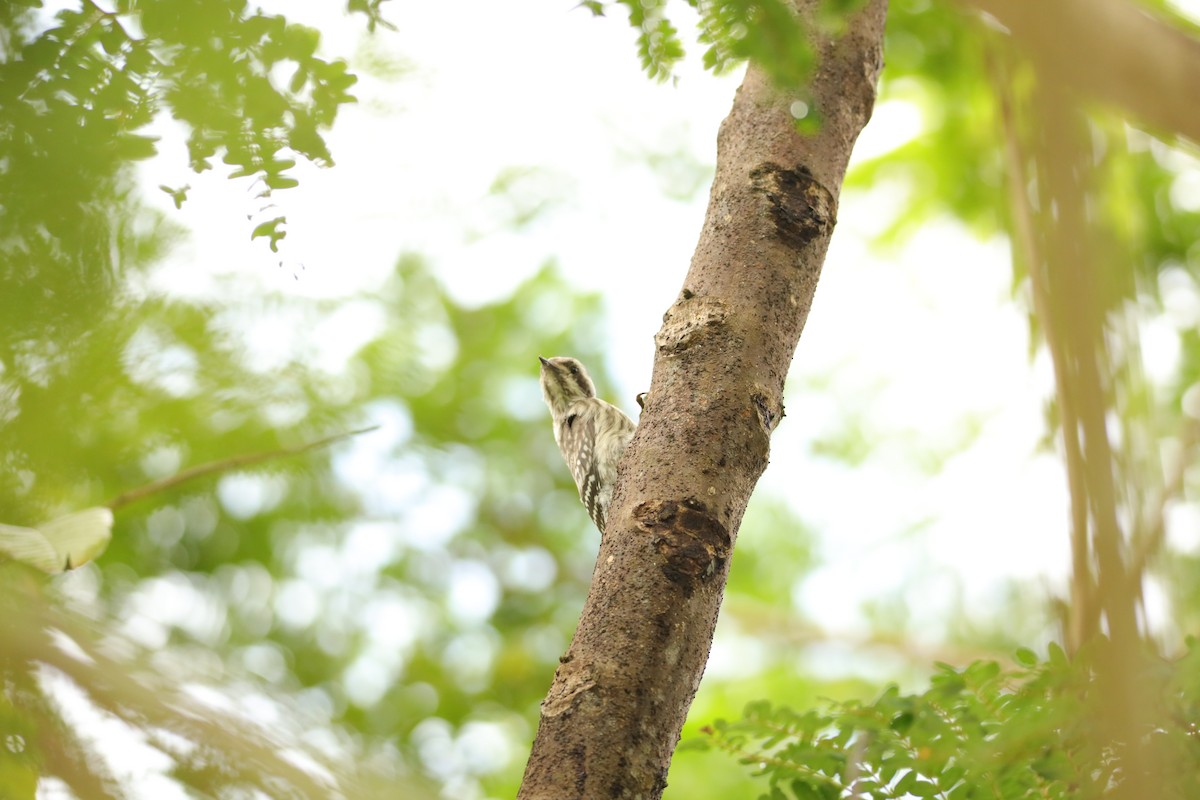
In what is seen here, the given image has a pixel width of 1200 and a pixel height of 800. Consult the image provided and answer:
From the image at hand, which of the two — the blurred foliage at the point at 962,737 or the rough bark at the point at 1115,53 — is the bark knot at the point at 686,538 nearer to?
the blurred foliage at the point at 962,737

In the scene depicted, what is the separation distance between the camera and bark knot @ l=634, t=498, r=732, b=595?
6.18 ft

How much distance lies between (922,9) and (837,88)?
372 centimetres

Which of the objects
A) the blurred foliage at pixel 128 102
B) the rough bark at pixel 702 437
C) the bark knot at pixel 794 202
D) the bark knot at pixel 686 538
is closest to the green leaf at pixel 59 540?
the blurred foliage at pixel 128 102

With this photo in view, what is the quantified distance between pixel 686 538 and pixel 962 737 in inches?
35.6

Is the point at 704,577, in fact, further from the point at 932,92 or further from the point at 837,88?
the point at 932,92

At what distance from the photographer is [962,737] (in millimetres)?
2279

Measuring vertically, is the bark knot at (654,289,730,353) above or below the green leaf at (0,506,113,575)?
above

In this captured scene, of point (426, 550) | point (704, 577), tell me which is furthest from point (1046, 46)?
point (426, 550)

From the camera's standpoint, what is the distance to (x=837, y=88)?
2396 mm

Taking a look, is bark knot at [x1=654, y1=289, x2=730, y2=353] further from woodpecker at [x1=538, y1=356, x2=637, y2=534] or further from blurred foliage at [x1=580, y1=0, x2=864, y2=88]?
woodpecker at [x1=538, y1=356, x2=637, y2=534]

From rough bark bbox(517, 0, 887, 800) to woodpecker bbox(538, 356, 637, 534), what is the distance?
159cm

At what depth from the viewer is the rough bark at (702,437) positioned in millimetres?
1734

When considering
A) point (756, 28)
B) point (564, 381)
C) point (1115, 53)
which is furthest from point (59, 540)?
point (564, 381)

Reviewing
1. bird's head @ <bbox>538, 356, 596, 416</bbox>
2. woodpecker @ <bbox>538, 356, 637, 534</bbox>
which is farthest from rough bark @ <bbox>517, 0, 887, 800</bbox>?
bird's head @ <bbox>538, 356, 596, 416</bbox>
